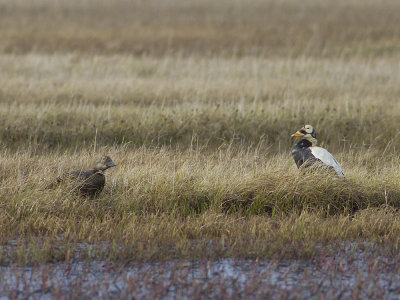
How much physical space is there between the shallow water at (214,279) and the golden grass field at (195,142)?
224 mm

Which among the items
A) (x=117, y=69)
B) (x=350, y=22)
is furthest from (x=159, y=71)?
(x=350, y=22)

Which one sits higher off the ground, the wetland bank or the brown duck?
the brown duck

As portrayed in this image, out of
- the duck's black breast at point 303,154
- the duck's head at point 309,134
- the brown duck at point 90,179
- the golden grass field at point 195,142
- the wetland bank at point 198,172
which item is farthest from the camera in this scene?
the duck's head at point 309,134

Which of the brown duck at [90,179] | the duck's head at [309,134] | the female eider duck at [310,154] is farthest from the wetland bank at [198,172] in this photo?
the duck's head at [309,134]

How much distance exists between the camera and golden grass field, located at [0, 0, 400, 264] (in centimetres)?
648

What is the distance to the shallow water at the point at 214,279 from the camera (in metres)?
5.05

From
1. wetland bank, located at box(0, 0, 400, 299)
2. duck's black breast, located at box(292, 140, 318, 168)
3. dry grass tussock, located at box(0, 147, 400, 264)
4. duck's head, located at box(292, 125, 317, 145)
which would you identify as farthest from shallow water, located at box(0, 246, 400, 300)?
duck's head, located at box(292, 125, 317, 145)

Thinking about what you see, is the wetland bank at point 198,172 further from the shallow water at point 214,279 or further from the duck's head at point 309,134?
the duck's head at point 309,134

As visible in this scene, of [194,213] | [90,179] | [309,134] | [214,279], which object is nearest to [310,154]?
[309,134]

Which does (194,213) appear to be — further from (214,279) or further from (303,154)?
(214,279)

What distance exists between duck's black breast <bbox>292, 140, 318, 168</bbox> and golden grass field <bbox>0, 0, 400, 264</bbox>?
0.26 m

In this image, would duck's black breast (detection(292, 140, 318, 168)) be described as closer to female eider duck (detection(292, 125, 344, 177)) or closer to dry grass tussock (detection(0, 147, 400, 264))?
female eider duck (detection(292, 125, 344, 177))

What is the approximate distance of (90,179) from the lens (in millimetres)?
7297

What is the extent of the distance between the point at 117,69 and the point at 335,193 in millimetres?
10980
